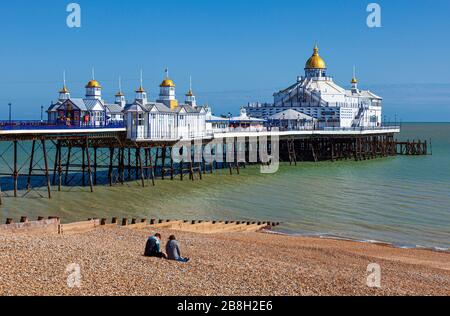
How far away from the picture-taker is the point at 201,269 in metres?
14.8

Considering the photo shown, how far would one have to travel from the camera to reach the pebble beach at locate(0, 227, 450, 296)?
41.7ft

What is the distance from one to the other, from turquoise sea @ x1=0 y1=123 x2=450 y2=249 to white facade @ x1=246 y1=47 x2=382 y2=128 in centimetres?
2329

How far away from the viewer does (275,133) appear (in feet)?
186

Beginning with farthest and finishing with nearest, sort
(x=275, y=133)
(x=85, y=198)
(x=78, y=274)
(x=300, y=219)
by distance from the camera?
(x=275, y=133)
(x=85, y=198)
(x=300, y=219)
(x=78, y=274)

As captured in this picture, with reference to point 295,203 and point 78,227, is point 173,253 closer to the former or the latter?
point 78,227

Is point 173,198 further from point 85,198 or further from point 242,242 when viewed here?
point 242,242

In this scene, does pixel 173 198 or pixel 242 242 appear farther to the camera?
pixel 173 198

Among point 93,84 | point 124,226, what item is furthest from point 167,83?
point 124,226

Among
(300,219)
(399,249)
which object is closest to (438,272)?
(399,249)

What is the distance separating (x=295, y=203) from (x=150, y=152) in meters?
11.5

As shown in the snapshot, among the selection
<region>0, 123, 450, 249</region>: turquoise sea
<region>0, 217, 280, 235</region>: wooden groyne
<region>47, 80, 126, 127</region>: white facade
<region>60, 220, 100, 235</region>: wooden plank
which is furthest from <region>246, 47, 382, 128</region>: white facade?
<region>60, 220, 100, 235</region>: wooden plank

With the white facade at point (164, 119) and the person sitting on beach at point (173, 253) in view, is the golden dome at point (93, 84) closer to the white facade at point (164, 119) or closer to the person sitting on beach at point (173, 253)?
the white facade at point (164, 119)

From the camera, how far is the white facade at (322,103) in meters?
72.4
